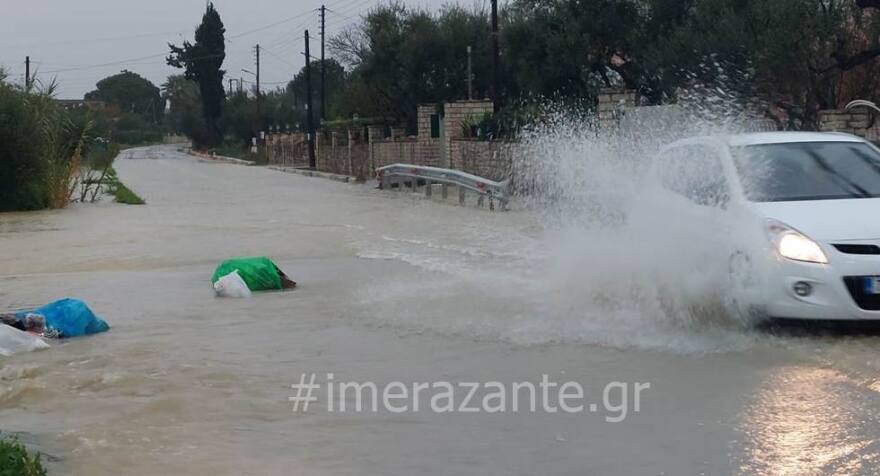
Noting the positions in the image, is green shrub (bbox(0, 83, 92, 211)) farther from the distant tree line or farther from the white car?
the white car

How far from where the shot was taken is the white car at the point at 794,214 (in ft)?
24.8

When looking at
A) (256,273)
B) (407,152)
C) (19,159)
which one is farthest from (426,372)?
(407,152)

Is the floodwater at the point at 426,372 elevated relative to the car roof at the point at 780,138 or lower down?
lower down

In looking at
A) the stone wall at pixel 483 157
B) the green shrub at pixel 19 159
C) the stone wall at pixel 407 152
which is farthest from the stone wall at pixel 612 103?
the green shrub at pixel 19 159

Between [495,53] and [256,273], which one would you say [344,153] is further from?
[256,273]

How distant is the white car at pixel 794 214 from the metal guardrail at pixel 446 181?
1213 cm

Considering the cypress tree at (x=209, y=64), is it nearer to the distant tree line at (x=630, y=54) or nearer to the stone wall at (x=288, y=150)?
the stone wall at (x=288, y=150)

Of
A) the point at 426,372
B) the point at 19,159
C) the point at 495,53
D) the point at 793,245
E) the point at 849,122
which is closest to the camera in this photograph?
the point at 426,372

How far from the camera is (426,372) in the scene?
757 cm

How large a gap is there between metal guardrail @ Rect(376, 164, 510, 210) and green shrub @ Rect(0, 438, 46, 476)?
16956 mm

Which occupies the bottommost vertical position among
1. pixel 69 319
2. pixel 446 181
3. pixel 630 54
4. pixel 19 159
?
pixel 69 319

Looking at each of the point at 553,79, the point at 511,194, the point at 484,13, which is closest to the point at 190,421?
the point at 511,194

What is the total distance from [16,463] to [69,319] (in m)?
4.58

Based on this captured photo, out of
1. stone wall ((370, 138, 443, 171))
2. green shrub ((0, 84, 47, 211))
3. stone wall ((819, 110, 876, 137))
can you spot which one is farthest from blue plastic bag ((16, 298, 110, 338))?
stone wall ((370, 138, 443, 171))
